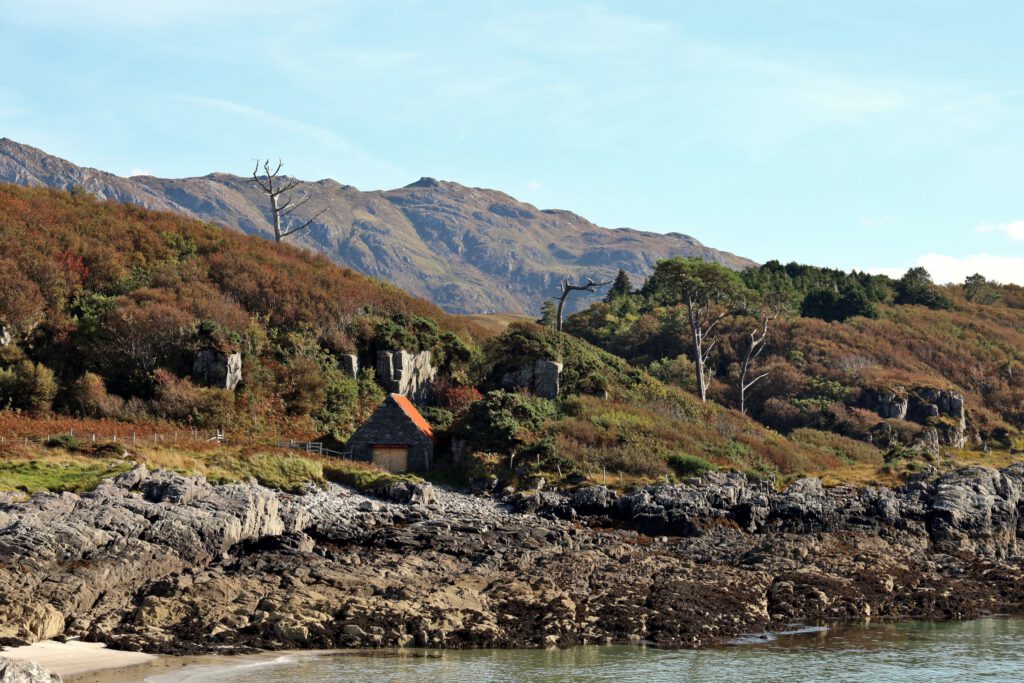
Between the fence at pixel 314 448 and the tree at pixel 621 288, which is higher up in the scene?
the tree at pixel 621 288

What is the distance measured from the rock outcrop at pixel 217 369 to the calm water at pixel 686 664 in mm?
24635

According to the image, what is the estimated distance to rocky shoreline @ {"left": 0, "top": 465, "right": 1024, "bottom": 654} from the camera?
2747cm

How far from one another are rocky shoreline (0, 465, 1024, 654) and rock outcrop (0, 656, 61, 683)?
5.63m

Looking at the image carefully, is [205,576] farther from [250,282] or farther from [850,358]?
[850,358]

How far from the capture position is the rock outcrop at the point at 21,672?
19375 mm

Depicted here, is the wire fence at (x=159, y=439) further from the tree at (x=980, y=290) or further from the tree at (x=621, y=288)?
the tree at (x=980, y=290)

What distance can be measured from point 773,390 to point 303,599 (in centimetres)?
4842

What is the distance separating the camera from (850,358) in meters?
74.5

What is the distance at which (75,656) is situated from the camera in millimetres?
24844

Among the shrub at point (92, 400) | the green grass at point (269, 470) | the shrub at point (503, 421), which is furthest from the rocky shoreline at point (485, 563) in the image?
the shrub at point (92, 400)

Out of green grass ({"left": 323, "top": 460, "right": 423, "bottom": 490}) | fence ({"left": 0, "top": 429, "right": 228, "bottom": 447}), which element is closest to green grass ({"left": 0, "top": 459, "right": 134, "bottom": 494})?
fence ({"left": 0, "top": 429, "right": 228, "bottom": 447})

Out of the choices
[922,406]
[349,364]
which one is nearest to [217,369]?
[349,364]

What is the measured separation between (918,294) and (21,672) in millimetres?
88278

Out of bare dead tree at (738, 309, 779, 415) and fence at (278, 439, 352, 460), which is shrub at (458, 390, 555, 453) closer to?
fence at (278, 439, 352, 460)
